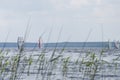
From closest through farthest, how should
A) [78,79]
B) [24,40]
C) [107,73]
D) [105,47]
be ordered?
[24,40] → [105,47] → [78,79] → [107,73]

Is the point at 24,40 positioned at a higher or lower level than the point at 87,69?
higher

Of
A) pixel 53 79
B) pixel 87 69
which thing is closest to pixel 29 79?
pixel 53 79

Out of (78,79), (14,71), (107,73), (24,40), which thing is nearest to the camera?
(24,40)

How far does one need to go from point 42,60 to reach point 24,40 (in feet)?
9.87

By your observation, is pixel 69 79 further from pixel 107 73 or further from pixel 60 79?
pixel 107 73

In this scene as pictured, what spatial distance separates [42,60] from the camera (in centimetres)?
1402

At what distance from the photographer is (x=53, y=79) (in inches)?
835

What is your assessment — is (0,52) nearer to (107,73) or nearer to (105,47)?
(105,47)

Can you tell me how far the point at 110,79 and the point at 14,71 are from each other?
931 centimetres

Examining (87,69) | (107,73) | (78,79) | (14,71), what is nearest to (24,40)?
(14,71)

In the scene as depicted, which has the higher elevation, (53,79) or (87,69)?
(87,69)

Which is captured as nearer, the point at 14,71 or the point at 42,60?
the point at 14,71

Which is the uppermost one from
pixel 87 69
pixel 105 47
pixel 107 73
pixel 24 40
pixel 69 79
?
pixel 24 40

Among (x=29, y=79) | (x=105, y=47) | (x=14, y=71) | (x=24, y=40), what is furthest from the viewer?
(x=29, y=79)
